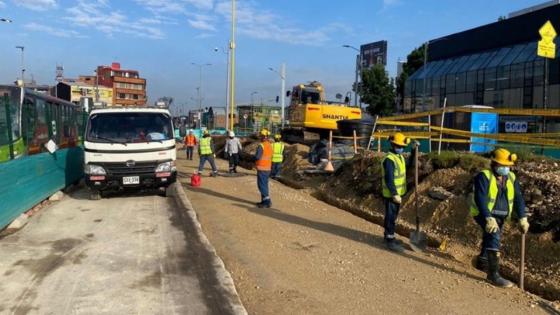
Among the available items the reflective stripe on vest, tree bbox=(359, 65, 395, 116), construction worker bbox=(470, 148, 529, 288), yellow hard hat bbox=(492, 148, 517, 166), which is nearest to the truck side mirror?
the reflective stripe on vest

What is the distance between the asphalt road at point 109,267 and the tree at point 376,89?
5317cm

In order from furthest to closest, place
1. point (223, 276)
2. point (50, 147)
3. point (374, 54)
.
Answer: point (374, 54) → point (50, 147) → point (223, 276)

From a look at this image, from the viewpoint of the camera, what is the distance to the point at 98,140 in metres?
12.5

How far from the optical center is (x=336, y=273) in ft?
23.0

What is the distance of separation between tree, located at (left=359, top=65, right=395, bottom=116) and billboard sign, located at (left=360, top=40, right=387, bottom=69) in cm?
938

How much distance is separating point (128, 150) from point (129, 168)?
409 mm

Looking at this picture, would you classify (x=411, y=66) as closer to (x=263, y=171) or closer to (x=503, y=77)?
(x=503, y=77)

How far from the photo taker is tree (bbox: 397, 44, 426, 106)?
68.2 metres

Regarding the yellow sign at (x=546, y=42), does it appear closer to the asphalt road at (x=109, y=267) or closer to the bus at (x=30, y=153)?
the asphalt road at (x=109, y=267)

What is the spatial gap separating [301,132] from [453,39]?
34.0 meters

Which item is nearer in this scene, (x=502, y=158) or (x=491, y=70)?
(x=502, y=158)

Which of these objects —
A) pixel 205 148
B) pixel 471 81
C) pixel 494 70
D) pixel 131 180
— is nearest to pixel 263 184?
pixel 131 180

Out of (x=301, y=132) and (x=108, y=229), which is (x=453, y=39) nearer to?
(x=301, y=132)

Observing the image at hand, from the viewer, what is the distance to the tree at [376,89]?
61750 millimetres
